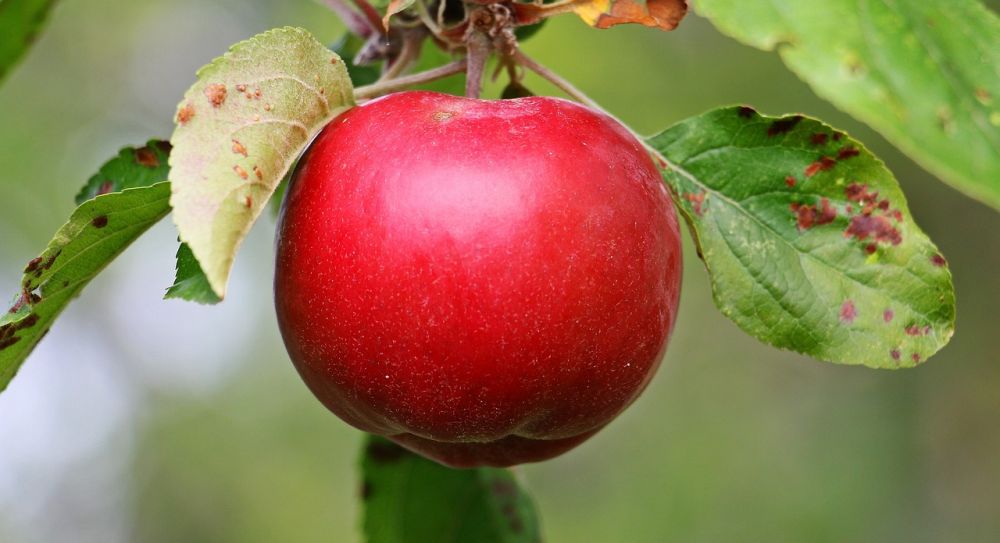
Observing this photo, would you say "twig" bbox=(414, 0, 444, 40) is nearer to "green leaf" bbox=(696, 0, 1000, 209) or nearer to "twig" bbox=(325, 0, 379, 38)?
"twig" bbox=(325, 0, 379, 38)

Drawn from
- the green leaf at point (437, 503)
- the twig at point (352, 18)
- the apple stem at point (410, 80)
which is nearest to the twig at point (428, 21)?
the apple stem at point (410, 80)

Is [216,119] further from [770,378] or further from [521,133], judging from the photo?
[770,378]

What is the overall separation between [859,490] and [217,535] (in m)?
4.98

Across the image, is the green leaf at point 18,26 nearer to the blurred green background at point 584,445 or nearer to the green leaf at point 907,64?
the green leaf at point 907,64

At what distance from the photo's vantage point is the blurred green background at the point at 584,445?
145 inches

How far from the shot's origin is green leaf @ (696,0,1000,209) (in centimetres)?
80

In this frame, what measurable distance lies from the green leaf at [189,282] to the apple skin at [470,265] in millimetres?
73

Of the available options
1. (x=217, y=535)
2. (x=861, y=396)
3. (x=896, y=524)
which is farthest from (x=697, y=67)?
(x=217, y=535)

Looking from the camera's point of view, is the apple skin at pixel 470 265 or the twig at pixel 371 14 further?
the twig at pixel 371 14

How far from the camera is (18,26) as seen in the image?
3.73ft

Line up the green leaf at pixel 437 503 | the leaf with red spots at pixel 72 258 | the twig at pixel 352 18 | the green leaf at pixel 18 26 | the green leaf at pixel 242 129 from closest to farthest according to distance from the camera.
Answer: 1. the green leaf at pixel 242 129
2. the leaf with red spots at pixel 72 258
3. the green leaf at pixel 18 26
4. the twig at pixel 352 18
5. the green leaf at pixel 437 503

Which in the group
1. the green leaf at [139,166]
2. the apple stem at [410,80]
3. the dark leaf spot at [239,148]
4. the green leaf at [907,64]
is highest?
the green leaf at [907,64]

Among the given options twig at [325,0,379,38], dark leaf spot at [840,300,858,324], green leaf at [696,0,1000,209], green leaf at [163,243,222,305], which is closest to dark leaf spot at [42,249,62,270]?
green leaf at [163,243,222,305]

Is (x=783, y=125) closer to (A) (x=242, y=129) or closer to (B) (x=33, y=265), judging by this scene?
(A) (x=242, y=129)
